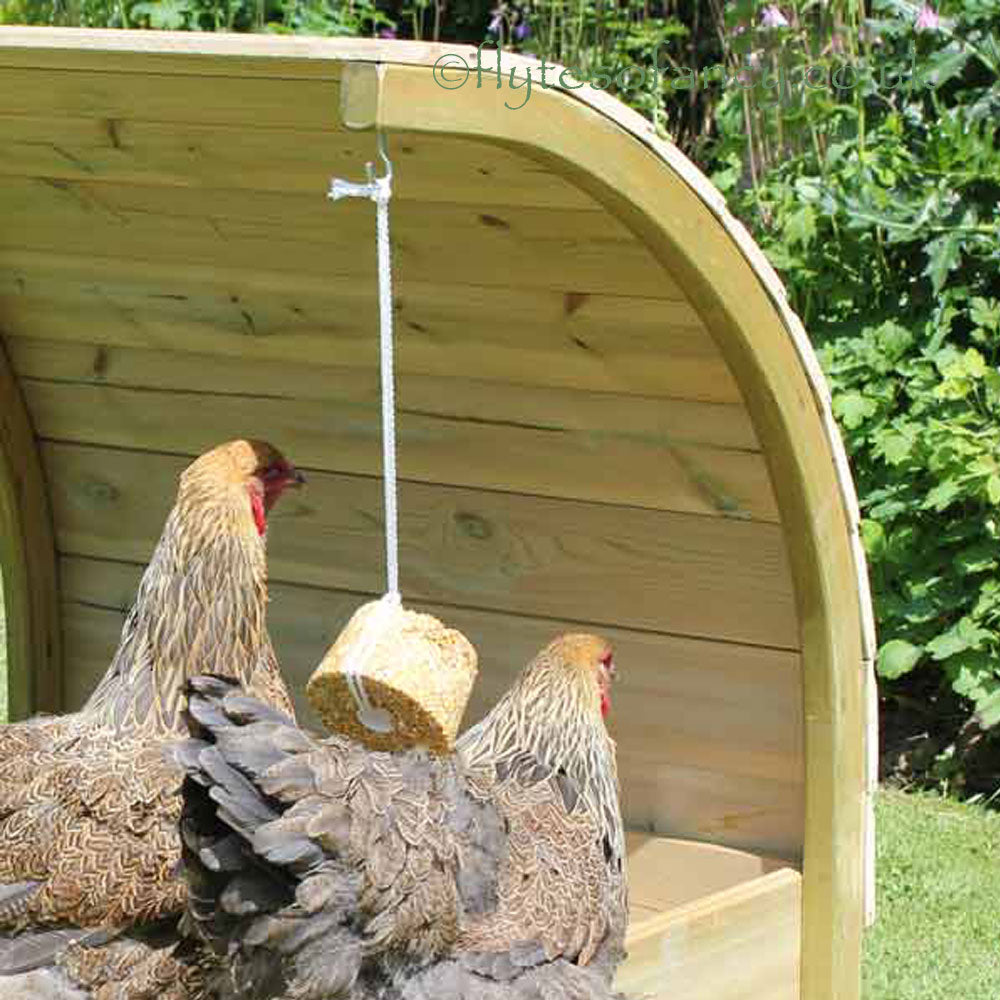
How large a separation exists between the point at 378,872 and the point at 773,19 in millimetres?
3558

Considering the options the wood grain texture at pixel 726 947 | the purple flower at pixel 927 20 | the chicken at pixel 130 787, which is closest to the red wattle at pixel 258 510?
the chicken at pixel 130 787

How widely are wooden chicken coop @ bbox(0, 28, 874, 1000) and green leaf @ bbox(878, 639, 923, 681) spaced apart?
1344 mm

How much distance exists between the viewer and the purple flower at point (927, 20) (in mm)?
5098

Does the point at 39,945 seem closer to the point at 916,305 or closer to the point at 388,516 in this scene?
the point at 388,516

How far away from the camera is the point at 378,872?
96.3 inches

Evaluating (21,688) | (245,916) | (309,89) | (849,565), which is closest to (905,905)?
(849,565)

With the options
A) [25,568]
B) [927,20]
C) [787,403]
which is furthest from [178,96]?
[927,20]

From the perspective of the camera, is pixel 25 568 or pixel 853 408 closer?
pixel 25 568

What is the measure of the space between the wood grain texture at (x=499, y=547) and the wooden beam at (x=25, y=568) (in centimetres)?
5

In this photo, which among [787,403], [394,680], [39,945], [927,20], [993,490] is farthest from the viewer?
[927,20]

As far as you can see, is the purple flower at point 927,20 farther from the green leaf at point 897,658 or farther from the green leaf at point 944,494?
the green leaf at point 897,658

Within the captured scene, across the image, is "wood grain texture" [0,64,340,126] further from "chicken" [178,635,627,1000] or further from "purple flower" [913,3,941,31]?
"purple flower" [913,3,941,31]

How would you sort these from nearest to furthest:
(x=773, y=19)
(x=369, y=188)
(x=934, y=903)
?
(x=369, y=188) → (x=934, y=903) → (x=773, y=19)

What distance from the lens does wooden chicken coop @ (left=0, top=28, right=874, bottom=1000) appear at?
2.61 m
